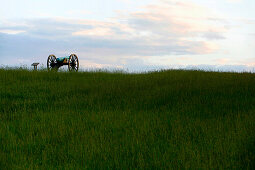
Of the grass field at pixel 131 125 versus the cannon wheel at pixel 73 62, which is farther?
the cannon wheel at pixel 73 62

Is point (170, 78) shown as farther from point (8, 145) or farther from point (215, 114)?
point (8, 145)

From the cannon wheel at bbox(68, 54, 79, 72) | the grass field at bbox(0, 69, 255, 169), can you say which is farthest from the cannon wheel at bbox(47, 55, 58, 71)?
the grass field at bbox(0, 69, 255, 169)

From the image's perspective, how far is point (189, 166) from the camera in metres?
4.93

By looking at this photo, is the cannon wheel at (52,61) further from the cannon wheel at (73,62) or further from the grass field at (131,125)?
the grass field at (131,125)

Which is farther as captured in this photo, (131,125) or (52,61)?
(52,61)

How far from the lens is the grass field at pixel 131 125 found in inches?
216

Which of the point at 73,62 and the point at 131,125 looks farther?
the point at 73,62

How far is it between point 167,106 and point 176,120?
1755 millimetres

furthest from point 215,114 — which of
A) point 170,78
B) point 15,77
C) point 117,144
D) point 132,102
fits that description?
point 15,77

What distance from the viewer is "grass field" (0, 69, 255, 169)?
550 cm

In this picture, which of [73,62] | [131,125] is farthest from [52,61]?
[131,125]

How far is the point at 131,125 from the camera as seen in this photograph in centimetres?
771

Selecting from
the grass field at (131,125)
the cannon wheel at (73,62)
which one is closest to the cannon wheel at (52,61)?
the cannon wheel at (73,62)

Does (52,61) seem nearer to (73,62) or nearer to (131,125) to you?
(73,62)
